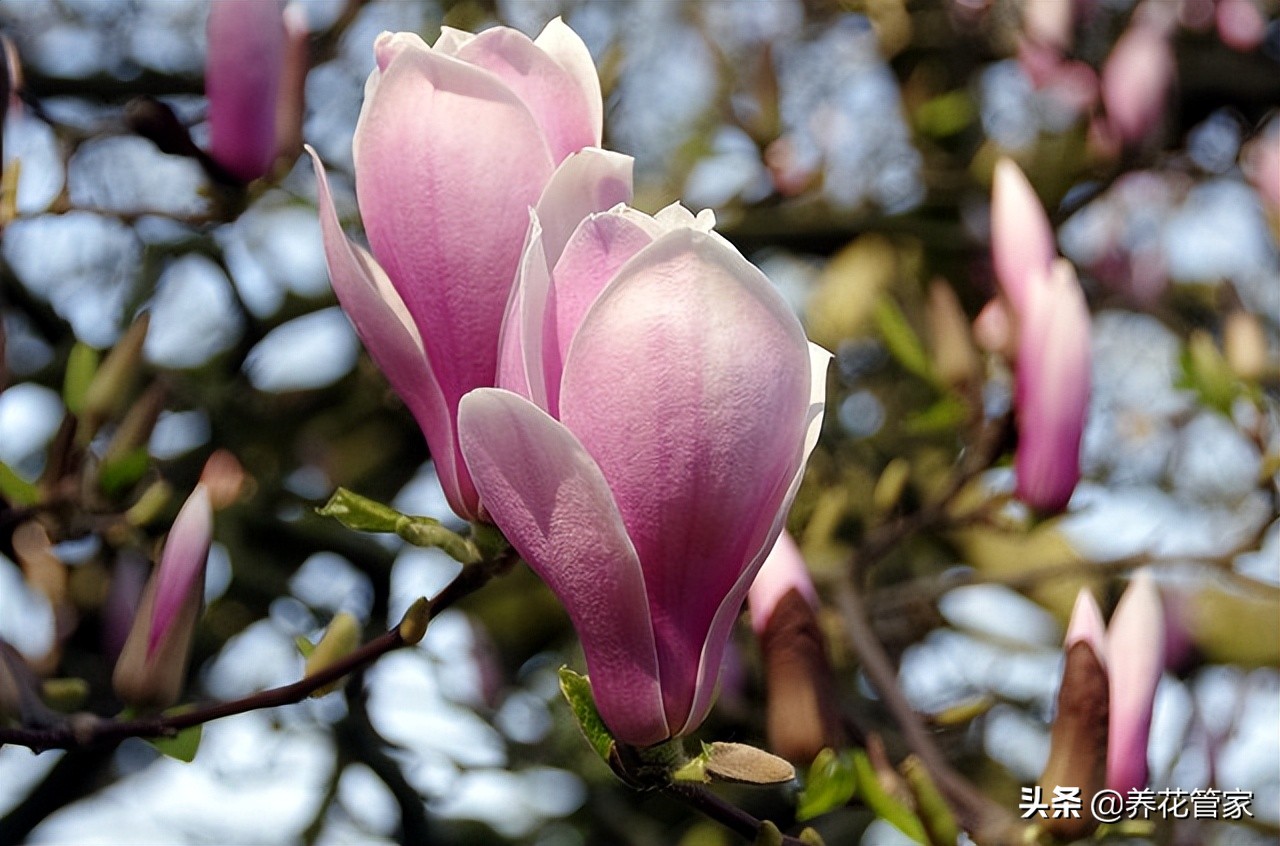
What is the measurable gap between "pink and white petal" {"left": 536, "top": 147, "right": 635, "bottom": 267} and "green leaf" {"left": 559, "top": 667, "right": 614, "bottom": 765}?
14 cm

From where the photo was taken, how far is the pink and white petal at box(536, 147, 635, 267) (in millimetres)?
437

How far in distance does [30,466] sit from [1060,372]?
1211mm

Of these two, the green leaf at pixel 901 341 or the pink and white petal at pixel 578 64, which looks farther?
the green leaf at pixel 901 341

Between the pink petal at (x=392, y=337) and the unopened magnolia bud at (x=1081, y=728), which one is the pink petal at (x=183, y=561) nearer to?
the pink petal at (x=392, y=337)

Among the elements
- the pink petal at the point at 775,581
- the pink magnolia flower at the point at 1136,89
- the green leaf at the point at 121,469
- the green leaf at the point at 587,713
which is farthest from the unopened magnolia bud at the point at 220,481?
the pink magnolia flower at the point at 1136,89

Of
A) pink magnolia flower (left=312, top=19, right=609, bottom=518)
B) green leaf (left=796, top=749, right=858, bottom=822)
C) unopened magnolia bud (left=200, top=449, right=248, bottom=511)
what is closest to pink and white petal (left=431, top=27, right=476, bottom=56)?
pink magnolia flower (left=312, top=19, right=609, bottom=518)

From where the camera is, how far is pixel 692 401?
40 cm

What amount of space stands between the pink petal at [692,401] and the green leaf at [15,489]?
1.49 feet

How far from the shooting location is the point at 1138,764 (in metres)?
0.65

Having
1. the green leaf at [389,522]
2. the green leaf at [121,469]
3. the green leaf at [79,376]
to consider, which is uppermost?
the green leaf at [389,522]

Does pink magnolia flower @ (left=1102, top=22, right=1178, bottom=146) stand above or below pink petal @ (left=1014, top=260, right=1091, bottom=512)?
below

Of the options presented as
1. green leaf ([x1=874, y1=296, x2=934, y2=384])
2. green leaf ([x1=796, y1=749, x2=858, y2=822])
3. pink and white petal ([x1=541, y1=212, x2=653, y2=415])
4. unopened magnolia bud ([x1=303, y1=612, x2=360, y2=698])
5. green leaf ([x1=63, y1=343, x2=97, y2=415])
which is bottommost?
green leaf ([x1=874, y1=296, x2=934, y2=384])

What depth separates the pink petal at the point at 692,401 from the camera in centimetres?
39

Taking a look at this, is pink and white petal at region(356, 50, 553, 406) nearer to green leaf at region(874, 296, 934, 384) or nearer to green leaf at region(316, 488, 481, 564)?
green leaf at region(316, 488, 481, 564)
